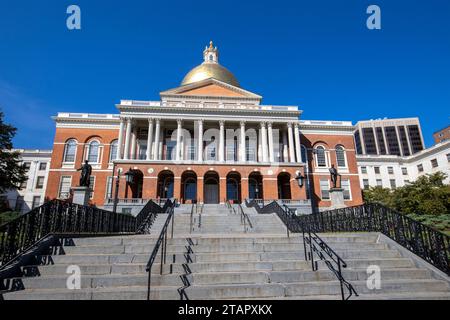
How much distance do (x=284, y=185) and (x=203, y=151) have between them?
12.2 m

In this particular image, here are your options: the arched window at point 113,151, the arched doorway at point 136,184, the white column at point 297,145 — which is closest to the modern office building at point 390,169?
the white column at point 297,145

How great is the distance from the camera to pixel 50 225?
27.2 feet

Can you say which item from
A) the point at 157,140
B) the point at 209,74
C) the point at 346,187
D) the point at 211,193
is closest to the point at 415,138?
the point at 346,187

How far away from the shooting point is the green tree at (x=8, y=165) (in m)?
26.1

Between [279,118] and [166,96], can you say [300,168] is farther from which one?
[166,96]

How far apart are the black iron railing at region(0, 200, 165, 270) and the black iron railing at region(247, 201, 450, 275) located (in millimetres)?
7921

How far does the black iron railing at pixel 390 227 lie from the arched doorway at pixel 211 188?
2023 cm

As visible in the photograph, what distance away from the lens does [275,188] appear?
32.9 metres

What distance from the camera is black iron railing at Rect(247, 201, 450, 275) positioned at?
7.12 metres

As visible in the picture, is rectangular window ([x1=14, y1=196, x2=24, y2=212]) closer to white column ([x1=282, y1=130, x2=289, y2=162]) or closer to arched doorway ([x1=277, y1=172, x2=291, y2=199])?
arched doorway ([x1=277, y1=172, x2=291, y2=199])

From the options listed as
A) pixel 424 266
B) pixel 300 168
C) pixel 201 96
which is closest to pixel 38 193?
pixel 201 96

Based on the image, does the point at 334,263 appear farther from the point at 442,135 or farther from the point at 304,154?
the point at 442,135

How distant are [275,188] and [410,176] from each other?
132ft

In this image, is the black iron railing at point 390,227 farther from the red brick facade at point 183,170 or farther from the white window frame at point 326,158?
the white window frame at point 326,158
